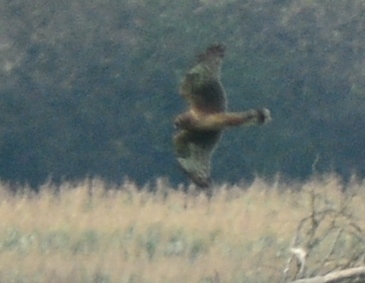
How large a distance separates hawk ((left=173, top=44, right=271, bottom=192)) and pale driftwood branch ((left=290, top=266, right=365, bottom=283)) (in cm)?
115

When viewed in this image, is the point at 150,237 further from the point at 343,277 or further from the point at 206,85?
the point at 206,85

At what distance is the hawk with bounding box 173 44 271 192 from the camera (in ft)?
12.5

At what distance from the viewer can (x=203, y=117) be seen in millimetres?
3865

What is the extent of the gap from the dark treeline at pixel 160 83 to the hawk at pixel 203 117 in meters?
18.0

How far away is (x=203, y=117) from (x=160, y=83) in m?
20.4

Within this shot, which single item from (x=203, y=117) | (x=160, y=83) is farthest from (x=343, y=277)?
(x=160, y=83)

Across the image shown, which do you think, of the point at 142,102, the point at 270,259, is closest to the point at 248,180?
the point at 142,102

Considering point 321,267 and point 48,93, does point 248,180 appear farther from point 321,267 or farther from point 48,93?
point 321,267

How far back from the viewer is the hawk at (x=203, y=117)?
3824mm

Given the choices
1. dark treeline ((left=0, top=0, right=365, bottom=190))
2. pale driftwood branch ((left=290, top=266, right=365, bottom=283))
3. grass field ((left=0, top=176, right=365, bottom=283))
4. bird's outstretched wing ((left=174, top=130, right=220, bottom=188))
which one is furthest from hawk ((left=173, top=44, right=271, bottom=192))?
dark treeline ((left=0, top=0, right=365, bottom=190))

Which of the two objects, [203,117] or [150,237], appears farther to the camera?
[150,237]

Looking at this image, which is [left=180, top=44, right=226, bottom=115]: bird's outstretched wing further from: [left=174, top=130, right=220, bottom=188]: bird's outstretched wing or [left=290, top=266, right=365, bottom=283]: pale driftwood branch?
[left=290, top=266, right=365, bottom=283]: pale driftwood branch

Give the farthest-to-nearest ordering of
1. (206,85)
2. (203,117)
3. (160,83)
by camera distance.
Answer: (160,83) < (206,85) < (203,117)

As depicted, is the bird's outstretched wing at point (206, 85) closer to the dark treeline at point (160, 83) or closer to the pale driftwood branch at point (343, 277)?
the pale driftwood branch at point (343, 277)
